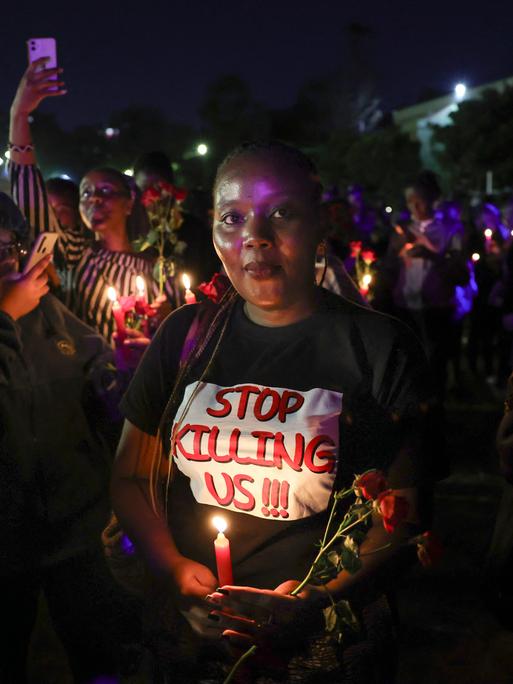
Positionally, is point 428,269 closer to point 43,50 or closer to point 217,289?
point 43,50

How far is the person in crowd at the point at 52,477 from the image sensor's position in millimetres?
2666

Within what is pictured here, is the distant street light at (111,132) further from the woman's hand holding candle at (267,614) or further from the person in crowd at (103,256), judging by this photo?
the woman's hand holding candle at (267,614)

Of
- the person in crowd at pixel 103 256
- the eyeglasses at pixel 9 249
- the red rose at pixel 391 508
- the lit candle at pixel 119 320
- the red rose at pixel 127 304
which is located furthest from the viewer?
the person in crowd at pixel 103 256

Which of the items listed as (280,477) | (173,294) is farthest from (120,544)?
(173,294)

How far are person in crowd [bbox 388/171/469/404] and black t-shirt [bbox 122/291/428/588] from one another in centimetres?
563

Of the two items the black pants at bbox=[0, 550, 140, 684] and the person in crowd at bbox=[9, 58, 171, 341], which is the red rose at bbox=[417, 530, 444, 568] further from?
the person in crowd at bbox=[9, 58, 171, 341]

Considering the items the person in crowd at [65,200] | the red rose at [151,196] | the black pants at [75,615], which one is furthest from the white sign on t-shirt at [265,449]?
the person in crowd at [65,200]

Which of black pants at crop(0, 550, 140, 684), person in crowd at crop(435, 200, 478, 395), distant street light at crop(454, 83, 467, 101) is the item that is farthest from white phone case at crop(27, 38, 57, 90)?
distant street light at crop(454, 83, 467, 101)

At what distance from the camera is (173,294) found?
4438 millimetres

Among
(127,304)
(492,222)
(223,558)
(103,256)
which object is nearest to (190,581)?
(223,558)

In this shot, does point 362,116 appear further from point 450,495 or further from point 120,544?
point 120,544

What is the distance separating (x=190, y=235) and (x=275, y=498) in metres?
3.61

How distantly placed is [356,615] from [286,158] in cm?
119

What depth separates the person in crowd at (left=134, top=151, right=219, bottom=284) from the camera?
204 inches
